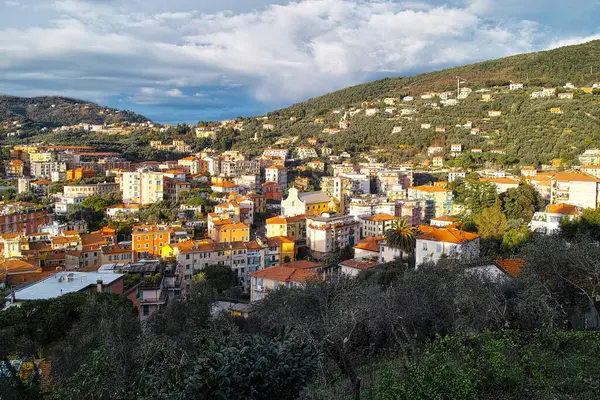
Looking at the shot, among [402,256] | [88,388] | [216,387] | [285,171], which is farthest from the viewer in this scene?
[285,171]

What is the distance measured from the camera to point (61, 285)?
2028cm

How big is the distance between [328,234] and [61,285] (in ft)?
75.1

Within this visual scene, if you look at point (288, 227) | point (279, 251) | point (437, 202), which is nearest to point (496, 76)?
point (437, 202)

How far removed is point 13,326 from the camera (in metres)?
14.3

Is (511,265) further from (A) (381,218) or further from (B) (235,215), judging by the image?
(B) (235,215)

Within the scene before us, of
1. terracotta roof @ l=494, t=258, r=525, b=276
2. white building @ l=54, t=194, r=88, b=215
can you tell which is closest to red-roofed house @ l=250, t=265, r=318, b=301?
terracotta roof @ l=494, t=258, r=525, b=276

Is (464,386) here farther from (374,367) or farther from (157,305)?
(157,305)

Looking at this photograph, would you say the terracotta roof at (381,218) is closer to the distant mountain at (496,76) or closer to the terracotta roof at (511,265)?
the terracotta roof at (511,265)

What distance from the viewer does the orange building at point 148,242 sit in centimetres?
3634

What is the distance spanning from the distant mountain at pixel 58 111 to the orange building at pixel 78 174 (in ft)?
233

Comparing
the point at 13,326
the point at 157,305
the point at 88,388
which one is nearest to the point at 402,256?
the point at 157,305

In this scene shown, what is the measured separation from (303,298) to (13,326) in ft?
27.2

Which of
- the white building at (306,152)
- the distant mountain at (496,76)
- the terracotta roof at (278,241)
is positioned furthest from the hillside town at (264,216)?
the distant mountain at (496,76)

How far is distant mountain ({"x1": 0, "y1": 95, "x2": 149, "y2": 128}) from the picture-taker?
5463 inches
